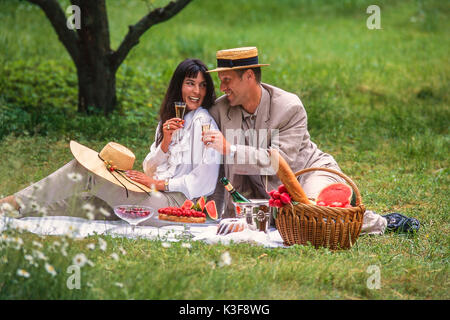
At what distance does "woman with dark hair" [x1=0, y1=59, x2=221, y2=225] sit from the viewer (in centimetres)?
551

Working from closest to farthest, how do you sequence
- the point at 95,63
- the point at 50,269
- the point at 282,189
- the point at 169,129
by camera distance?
the point at 50,269 < the point at 282,189 < the point at 169,129 < the point at 95,63

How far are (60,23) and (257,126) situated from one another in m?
4.62

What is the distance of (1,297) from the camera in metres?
3.58

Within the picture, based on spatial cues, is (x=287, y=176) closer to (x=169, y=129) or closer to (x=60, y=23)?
(x=169, y=129)

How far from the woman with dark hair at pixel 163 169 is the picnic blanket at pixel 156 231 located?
0.19 metres

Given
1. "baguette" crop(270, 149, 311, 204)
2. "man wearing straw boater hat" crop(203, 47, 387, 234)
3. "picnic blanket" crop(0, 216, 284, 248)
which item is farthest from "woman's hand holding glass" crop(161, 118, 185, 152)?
"baguette" crop(270, 149, 311, 204)

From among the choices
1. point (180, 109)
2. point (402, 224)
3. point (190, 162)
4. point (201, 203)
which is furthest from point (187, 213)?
point (402, 224)

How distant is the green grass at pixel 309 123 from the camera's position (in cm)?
405

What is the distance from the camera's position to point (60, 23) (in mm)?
9234

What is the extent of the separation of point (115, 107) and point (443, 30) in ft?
30.4

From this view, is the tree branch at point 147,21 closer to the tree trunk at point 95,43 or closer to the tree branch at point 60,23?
the tree trunk at point 95,43

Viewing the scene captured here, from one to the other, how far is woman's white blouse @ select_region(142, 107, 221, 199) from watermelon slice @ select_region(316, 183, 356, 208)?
3.39ft
